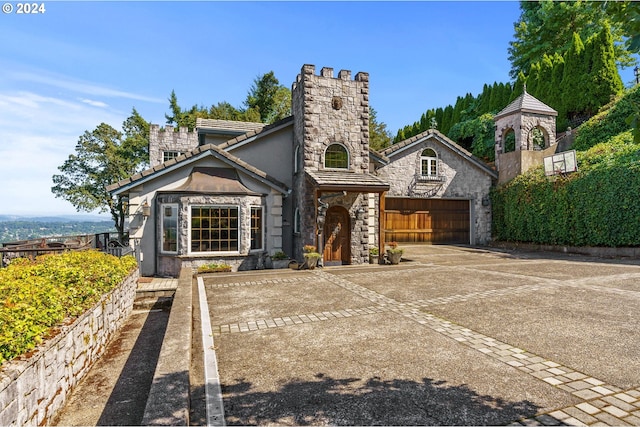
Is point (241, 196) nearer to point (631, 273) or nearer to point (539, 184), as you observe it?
point (631, 273)

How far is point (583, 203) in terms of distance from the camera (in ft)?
54.2

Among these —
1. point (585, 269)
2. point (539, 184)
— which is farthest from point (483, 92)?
point (585, 269)

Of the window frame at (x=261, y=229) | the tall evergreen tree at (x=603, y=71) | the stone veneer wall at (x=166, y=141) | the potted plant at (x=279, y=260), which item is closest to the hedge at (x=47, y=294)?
the window frame at (x=261, y=229)

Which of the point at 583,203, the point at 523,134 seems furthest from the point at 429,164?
the point at 583,203

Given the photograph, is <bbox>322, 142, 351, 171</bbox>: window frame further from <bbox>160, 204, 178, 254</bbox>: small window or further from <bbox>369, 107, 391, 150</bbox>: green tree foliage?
<bbox>369, 107, 391, 150</bbox>: green tree foliage

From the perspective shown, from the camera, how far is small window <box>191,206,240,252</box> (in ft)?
43.1

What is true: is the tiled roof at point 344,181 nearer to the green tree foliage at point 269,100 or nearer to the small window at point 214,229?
the small window at point 214,229

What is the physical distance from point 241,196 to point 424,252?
992cm

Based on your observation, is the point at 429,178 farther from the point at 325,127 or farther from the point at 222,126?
the point at 222,126

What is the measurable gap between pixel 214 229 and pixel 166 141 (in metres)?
15.0

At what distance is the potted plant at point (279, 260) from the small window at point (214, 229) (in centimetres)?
158

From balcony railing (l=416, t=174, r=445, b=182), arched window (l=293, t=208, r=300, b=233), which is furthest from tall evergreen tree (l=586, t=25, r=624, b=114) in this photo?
arched window (l=293, t=208, r=300, b=233)

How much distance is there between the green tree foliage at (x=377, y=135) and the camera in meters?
39.0

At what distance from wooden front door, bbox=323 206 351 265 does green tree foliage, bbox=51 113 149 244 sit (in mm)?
24779
